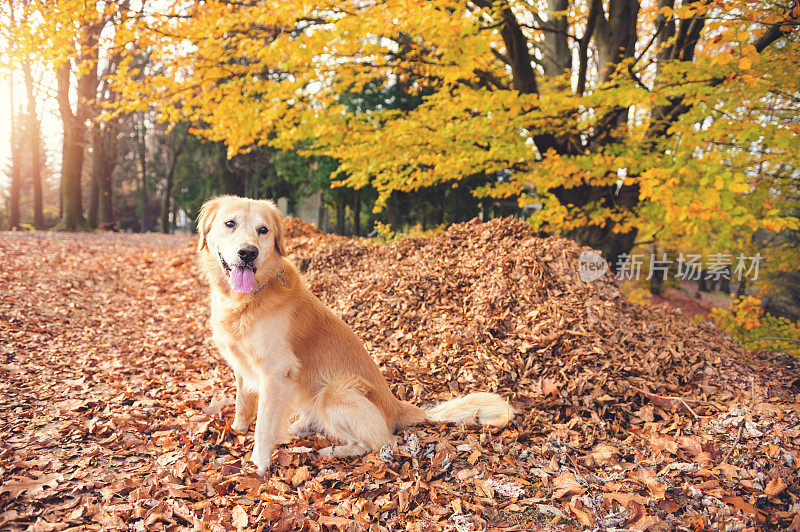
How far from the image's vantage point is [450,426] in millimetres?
3361

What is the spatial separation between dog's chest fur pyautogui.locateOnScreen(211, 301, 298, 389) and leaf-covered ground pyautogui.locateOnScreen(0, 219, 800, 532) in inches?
26.2

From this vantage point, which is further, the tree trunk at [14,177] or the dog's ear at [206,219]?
the tree trunk at [14,177]

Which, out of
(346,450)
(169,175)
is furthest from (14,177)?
(346,450)

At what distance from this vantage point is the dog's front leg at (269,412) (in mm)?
2855

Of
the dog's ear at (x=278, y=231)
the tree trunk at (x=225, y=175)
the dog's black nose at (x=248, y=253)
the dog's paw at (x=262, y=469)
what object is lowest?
the dog's paw at (x=262, y=469)

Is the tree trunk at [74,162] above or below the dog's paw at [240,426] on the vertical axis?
above

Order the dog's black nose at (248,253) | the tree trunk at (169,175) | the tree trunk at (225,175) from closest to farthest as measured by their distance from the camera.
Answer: the dog's black nose at (248,253) < the tree trunk at (225,175) < the tree trunk at (169,175)

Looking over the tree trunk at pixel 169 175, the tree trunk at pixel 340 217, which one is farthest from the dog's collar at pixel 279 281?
the tree trunk at pixel 169 175

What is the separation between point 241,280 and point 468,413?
6.39 feet

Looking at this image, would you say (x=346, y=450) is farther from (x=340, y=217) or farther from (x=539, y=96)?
(x=340, y=217)

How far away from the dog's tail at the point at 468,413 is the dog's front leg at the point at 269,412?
3.06ft

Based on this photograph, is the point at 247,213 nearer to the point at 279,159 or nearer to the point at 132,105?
the point at 132,105

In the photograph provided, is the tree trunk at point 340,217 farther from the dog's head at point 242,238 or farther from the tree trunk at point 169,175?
the dog's head at point 242,238

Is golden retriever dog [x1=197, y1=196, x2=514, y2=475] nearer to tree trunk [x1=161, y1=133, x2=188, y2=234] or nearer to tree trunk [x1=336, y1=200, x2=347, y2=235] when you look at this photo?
tree trunk [x1=336, y1=200, x2=347, y2=235]
